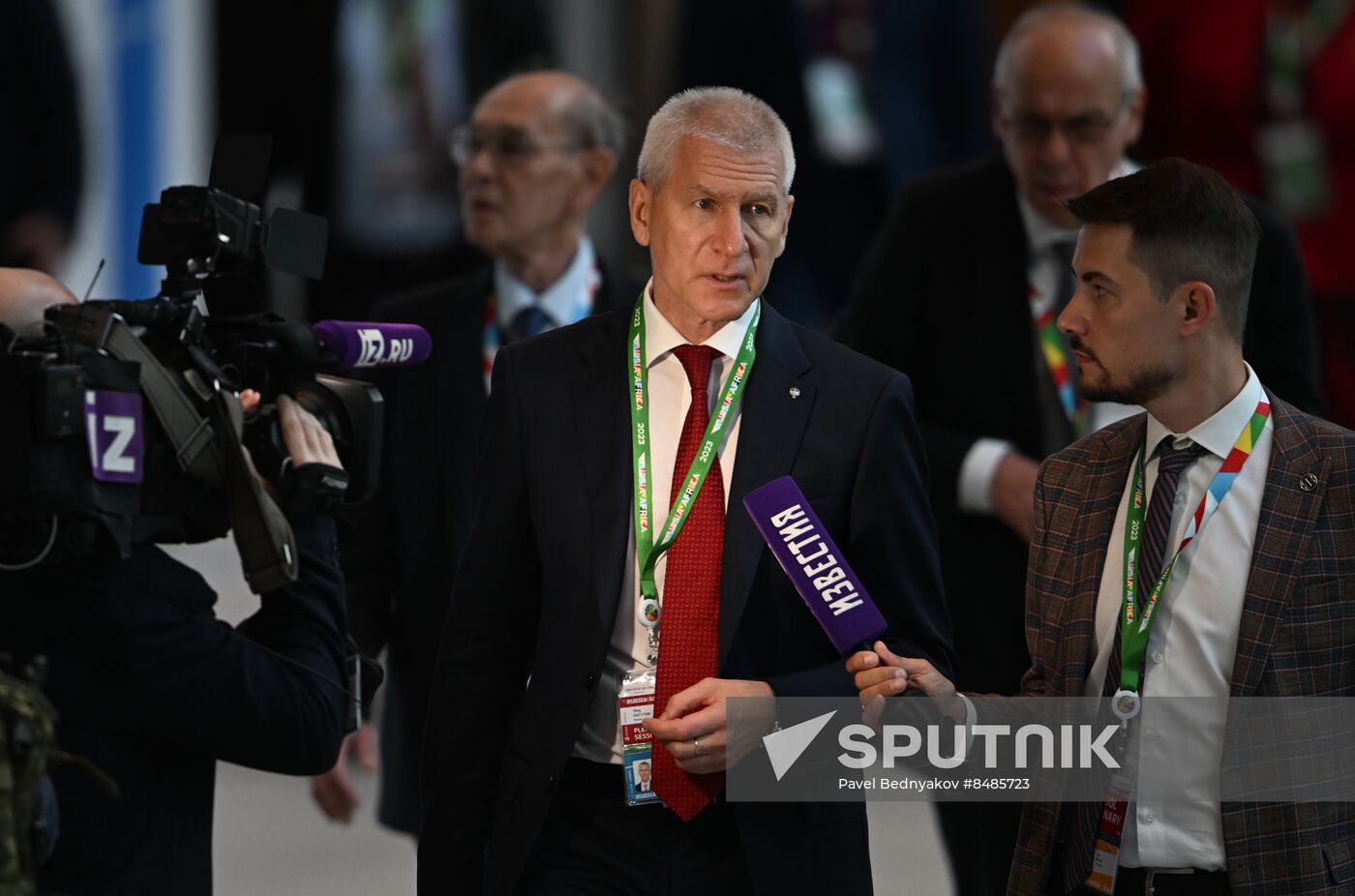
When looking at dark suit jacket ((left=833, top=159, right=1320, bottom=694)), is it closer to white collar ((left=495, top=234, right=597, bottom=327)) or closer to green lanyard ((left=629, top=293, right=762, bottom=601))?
white collar ((left=495, top=234, right=597, bottom=327))

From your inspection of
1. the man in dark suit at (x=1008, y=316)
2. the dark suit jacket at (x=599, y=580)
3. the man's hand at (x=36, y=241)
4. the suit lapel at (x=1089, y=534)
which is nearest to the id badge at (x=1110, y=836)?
the suit lapel at (x=1089, y=534)

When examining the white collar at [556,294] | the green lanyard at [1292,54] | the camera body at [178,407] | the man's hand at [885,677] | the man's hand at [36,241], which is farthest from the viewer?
the green lanyard at [1292,54]

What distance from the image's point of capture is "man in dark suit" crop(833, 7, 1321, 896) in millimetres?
3887

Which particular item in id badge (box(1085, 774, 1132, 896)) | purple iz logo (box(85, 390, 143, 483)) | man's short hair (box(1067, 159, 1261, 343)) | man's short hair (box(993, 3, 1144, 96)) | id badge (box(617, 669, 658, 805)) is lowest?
id badge (box(1085, 774, 1132, 896))

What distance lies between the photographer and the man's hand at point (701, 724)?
2473 millimetres

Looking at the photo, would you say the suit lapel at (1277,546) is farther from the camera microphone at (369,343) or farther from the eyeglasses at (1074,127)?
the eyeglasses at (1074,127)

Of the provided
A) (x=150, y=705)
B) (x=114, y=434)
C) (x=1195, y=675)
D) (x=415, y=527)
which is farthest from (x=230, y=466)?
(x=415, y=527)

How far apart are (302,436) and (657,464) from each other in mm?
498

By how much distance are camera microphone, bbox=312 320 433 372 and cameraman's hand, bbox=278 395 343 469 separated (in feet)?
0.34

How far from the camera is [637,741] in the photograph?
2.60 metres

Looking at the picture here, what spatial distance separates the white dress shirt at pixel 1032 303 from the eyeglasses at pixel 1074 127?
9 cm

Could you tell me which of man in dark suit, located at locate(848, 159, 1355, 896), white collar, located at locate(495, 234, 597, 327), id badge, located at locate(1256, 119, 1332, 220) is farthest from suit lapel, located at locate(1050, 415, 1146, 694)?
id badge, located at locate(1256, 119, 1332, 220)

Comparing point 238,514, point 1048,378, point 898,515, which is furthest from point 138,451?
point 1048,378

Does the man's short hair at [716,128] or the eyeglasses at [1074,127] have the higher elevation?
the man's short hair at [716,128]
